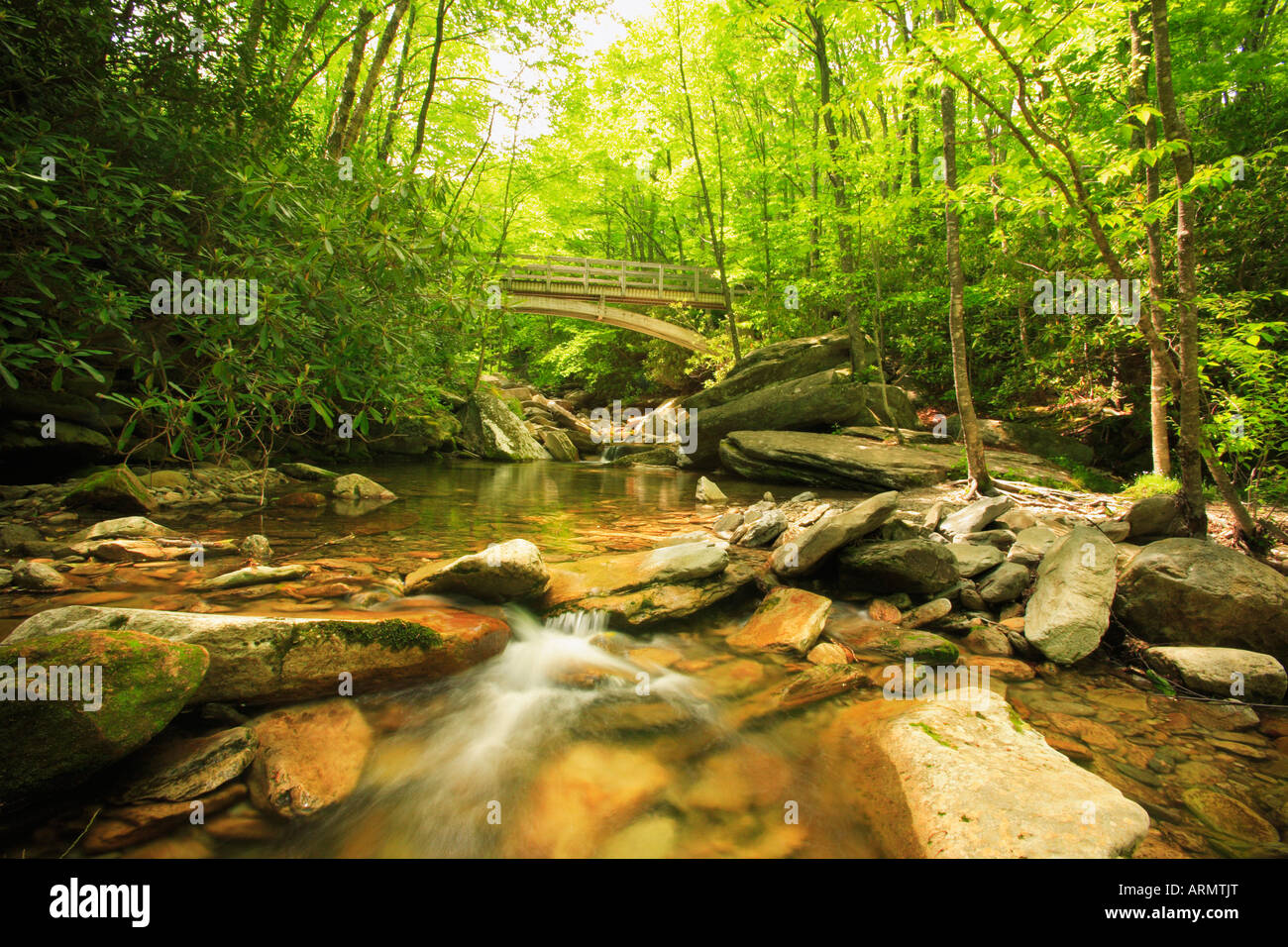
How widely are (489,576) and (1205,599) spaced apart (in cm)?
532

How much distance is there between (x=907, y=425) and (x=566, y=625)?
1187cm

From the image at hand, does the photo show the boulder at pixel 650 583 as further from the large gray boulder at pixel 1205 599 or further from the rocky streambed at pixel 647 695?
the large gray boulder at pixel 1205 599

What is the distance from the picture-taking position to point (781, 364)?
14938 millimetres

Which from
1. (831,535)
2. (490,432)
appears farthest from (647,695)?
(490,432)

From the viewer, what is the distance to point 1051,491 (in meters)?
7.72

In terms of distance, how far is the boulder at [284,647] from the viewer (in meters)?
2.62

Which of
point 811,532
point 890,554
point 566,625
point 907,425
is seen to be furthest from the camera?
point 907,425

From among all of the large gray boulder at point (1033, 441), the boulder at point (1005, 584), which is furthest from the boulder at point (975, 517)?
the large gray boulder at point (1033, 441)

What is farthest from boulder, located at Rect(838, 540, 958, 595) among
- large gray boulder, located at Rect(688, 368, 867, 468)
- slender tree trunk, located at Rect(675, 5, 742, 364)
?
slender tree trunk, located at Rect(675, 5, 742, 364)

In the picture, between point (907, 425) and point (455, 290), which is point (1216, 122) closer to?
point (907, 425)

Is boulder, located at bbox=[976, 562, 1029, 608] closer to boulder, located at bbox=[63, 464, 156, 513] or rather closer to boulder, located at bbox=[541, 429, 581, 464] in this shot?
boulder, located at bbox=[63, 464, 156, 513]

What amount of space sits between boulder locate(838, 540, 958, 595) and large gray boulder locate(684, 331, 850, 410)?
1050 centimetres

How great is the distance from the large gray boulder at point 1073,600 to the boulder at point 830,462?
5.14 m
